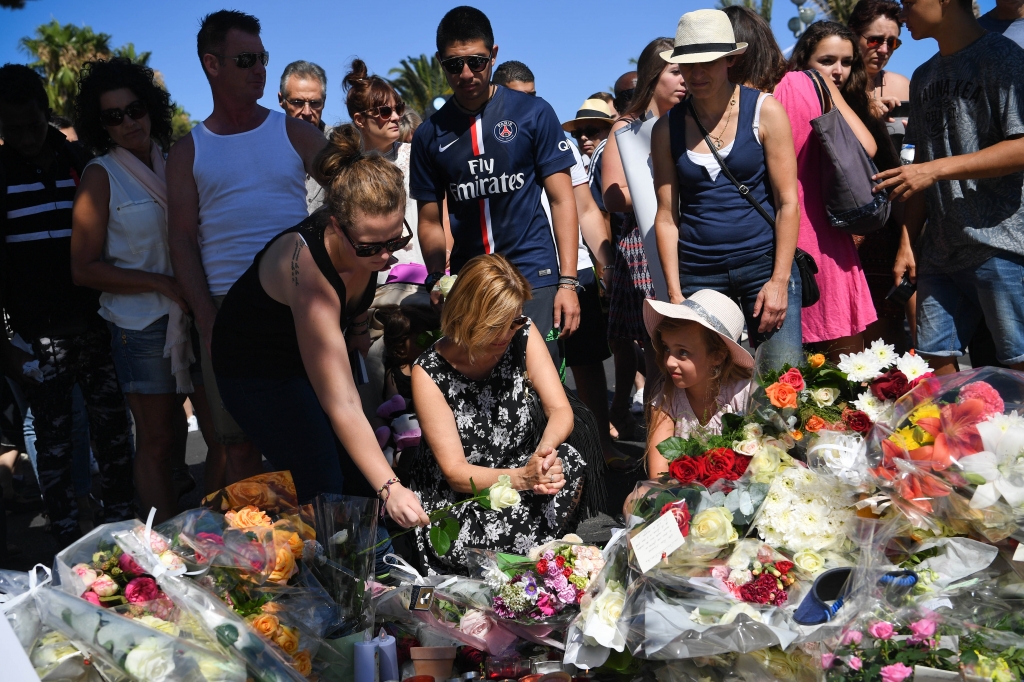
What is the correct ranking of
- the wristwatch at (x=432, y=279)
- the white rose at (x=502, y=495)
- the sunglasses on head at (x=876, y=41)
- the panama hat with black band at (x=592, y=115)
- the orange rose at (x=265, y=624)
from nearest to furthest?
the orange rose at (x=265, y=624)
the white rose at (x=502, y=495)
the wristwatch at (x=432, y=279)
the sunglasses on head at (x=876, y=41)
the panama hat with black band at (x=592, y=115)

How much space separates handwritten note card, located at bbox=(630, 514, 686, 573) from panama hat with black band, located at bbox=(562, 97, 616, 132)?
14.0ft

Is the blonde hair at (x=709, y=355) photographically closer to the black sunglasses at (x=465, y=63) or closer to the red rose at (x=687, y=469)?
the red rose at (x=687, y=469)

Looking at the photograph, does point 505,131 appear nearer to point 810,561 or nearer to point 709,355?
point 709,355

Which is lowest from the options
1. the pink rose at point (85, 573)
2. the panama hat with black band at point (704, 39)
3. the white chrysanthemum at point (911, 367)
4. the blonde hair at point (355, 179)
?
the pink rose at point (85, 573)

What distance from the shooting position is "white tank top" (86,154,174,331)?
11.4 ft

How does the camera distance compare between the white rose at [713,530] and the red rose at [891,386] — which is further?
the red rose at [891,386]

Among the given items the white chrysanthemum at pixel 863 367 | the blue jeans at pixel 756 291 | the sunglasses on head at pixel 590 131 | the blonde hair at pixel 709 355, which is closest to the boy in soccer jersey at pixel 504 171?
the blue jeans at pixel 756 291

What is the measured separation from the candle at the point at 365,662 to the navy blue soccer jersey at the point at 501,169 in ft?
5.90

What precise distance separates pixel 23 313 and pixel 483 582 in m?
2.32

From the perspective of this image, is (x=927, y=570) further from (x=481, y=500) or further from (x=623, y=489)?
(x=623, y=489)

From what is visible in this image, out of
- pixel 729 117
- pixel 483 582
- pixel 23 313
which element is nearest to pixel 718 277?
pixel 729 117

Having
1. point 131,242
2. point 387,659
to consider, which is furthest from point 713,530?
point 131,242

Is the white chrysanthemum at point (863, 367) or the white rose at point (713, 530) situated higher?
the white chrysanthemum at point (863, 367)

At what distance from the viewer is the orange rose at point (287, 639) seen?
198 cm
